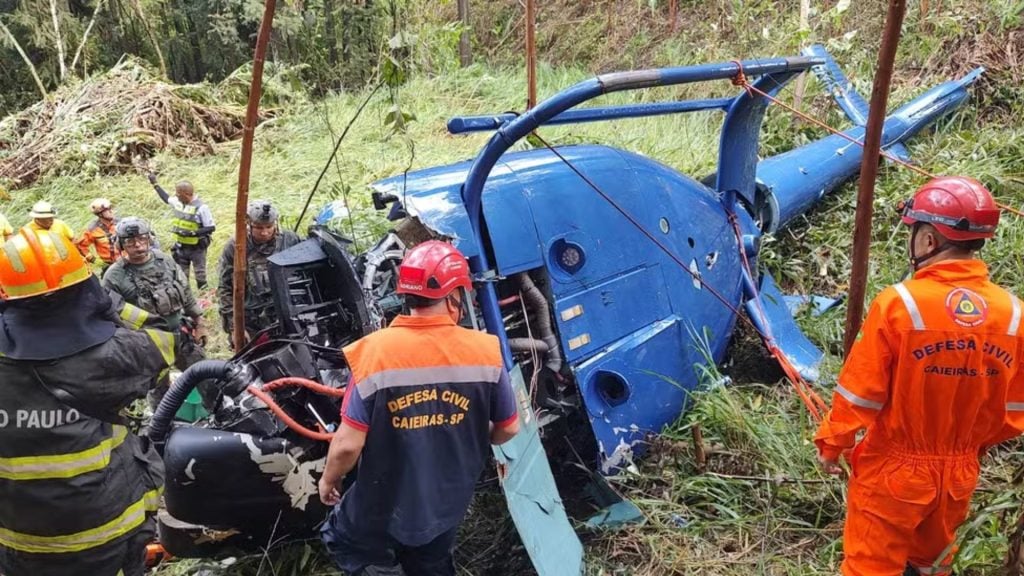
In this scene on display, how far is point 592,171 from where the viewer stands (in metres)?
3.55

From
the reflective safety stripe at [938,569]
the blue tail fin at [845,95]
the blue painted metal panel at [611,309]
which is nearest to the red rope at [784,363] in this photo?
the blue painted metal panel at [611,309]

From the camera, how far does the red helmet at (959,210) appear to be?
202 cm

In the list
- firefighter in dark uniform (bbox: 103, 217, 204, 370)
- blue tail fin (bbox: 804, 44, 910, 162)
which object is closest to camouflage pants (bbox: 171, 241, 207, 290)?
firefighter in dark uniform (bbox: 103, 217, 204, 370)

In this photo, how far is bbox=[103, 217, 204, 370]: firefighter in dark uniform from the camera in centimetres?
454

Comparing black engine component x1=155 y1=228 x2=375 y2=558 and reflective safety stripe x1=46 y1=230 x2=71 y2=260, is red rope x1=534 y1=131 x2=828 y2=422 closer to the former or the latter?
black engine component x1=155 y1=228 x2=375 y2=558

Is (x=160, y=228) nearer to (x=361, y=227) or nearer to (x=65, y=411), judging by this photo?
(x=361, y=227)

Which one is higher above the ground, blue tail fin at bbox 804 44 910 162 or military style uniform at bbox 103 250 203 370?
blue tail fin at bbox 804 44 910 162

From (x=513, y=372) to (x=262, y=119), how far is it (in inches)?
409

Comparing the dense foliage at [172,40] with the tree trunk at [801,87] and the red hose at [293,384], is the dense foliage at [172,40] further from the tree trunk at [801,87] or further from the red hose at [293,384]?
the red hose at [293,384]

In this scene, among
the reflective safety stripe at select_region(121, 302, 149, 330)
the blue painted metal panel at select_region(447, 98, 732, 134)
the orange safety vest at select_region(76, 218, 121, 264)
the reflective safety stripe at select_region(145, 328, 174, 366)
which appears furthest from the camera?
the orange safety vest at select_region(76, 218, 121, 264)

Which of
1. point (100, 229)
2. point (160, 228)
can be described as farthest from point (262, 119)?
point (100, 229)

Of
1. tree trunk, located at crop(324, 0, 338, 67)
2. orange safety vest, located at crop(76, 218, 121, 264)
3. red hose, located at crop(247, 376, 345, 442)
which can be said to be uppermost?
tree trunk, located at crop(324, 0, 338, 67)

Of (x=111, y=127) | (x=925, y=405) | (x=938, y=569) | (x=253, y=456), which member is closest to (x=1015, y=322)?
(x=925, y=405)

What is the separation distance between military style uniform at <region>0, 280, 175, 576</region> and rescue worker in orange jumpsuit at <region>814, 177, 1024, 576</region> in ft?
7.72
